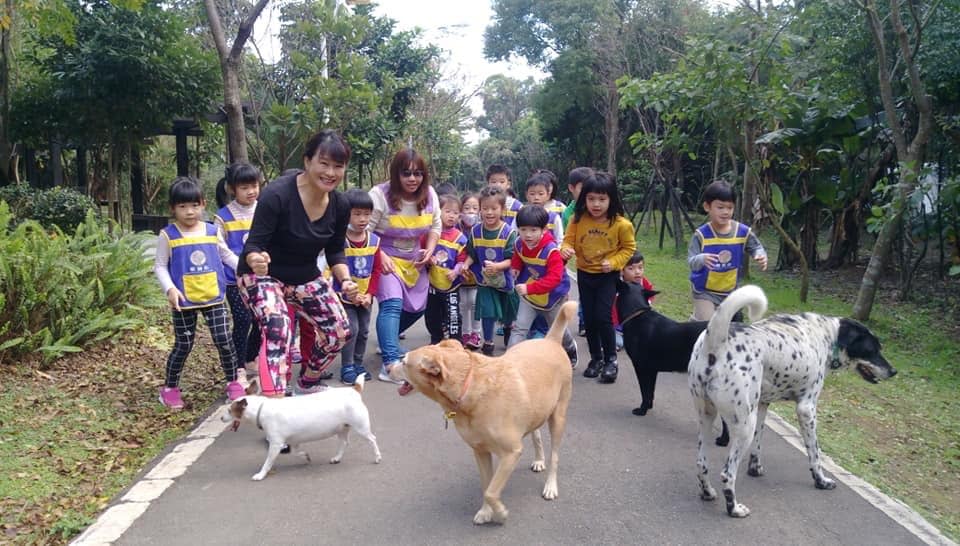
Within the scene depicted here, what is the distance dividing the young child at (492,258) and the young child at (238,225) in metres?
2.20

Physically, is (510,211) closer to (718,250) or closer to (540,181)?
(540,181)

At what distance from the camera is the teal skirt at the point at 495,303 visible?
7793mm

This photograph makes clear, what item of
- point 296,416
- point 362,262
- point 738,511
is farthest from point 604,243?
point 296,416

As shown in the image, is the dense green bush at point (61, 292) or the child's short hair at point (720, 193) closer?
the child's short hair at point (720, 193)

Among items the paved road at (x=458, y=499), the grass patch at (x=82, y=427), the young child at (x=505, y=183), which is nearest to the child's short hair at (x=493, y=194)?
the young child at (x=505, y=183)

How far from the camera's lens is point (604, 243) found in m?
6.78

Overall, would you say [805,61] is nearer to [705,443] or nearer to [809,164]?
[809,164]

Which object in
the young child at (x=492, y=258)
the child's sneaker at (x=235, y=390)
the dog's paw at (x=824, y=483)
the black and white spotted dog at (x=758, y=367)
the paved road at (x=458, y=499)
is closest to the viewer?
the paved road at (x=458, y=499)

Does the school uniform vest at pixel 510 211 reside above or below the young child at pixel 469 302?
above

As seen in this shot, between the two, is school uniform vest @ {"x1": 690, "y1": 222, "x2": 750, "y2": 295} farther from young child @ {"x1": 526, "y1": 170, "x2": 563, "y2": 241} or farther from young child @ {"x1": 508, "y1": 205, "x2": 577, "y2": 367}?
young child @ {"x1": 526, "y1": 170, "x2": 563, "y2": 241}

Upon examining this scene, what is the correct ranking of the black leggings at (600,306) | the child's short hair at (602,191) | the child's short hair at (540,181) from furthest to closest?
the child's short hair at (540,181)
the black leggings at (600,306)
the child's short hair at (602,191)

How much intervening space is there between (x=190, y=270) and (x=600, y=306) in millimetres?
3547

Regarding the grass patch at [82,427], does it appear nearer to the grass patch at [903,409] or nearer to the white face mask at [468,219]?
the white face mask at [468,219]

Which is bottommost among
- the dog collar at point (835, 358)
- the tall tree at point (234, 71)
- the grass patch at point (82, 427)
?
the grass patch at point (82, 427)
